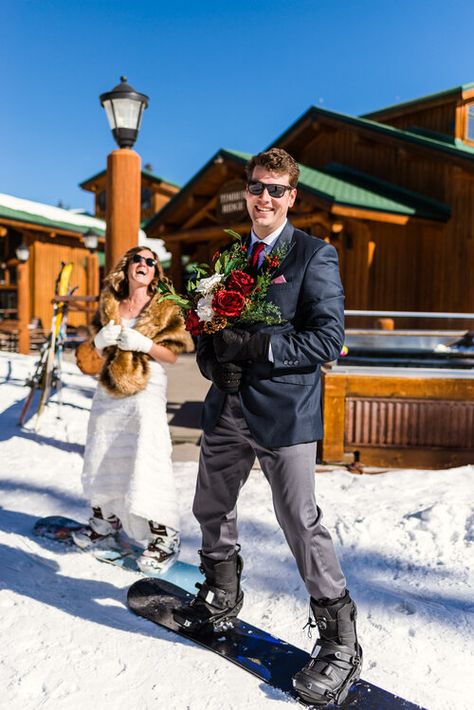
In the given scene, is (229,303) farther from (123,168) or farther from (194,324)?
(123,168)

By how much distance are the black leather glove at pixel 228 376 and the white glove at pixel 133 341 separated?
3.79 feet

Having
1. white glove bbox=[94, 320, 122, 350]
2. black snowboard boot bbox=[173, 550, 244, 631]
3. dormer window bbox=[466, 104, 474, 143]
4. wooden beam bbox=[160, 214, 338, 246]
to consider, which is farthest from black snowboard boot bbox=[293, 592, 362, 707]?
dormer window bbox=[466, 104, 474, 143]

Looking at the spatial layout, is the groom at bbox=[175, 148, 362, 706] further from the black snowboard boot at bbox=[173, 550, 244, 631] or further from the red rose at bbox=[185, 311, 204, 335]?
the black snowboard boot at bbox=[173, 550, 244, 631]

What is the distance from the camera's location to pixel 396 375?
5914mm

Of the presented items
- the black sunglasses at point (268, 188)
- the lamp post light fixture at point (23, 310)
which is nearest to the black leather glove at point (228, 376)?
the black sunglasses at point (268, 188)

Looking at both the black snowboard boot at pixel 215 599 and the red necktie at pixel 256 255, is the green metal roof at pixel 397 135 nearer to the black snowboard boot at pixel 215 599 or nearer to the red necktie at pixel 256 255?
the red necktie at pixel 256 255

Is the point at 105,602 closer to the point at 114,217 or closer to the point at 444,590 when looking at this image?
the point at 444,590

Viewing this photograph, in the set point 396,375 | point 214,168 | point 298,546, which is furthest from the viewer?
point 214,168

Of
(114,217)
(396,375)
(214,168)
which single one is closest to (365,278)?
(214,168)

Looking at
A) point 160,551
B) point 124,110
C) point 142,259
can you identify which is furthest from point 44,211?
point 160,551

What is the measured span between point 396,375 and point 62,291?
4.14 meters

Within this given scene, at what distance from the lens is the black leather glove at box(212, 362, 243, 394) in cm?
258

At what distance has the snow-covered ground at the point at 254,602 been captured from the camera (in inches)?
98.0

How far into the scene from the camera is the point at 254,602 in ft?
11.1
